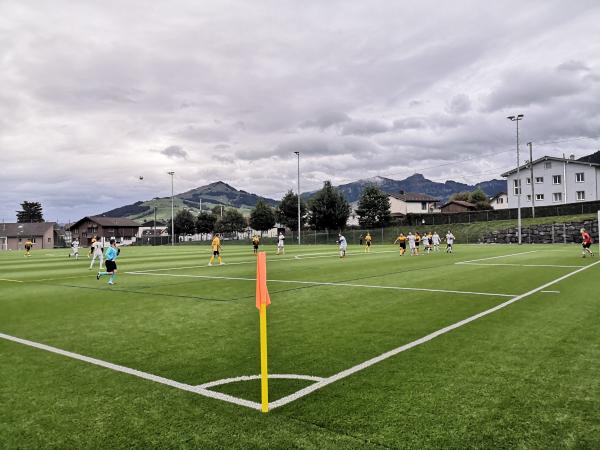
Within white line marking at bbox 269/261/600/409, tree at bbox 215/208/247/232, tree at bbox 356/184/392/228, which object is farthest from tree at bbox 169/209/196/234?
white line marking at bbox 269/261/600/409

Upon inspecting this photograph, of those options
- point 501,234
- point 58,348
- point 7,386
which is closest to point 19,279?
point 58,348

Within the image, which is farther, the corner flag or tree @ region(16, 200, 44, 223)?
tree @ region(16, 200, 44, 223)

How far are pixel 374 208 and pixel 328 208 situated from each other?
28.9 ft

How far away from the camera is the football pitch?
429cm

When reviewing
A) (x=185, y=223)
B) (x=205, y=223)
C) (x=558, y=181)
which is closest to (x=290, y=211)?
(x=205, y=223)

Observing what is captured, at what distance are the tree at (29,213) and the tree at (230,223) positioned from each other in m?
78.4

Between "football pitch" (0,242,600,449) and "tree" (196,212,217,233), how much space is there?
374 feet

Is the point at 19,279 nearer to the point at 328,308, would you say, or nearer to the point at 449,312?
the point at 328,308

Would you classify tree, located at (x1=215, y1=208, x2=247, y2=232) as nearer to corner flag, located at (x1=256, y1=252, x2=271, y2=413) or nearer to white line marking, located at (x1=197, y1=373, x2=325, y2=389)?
white line marking, located at (x1=197, y1=373, x2=325, y2=389)

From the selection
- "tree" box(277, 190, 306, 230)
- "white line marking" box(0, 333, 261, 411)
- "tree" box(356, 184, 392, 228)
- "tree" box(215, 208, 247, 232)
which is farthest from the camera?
"tree" box(215, 208, 247, 232)

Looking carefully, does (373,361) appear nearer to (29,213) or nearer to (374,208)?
(374,208)

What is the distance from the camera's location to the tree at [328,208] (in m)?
81.9

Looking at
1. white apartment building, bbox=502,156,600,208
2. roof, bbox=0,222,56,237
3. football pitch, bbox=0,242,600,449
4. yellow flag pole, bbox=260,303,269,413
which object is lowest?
football pitch, bbox=0,242,600,449

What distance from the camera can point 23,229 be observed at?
11675cm
